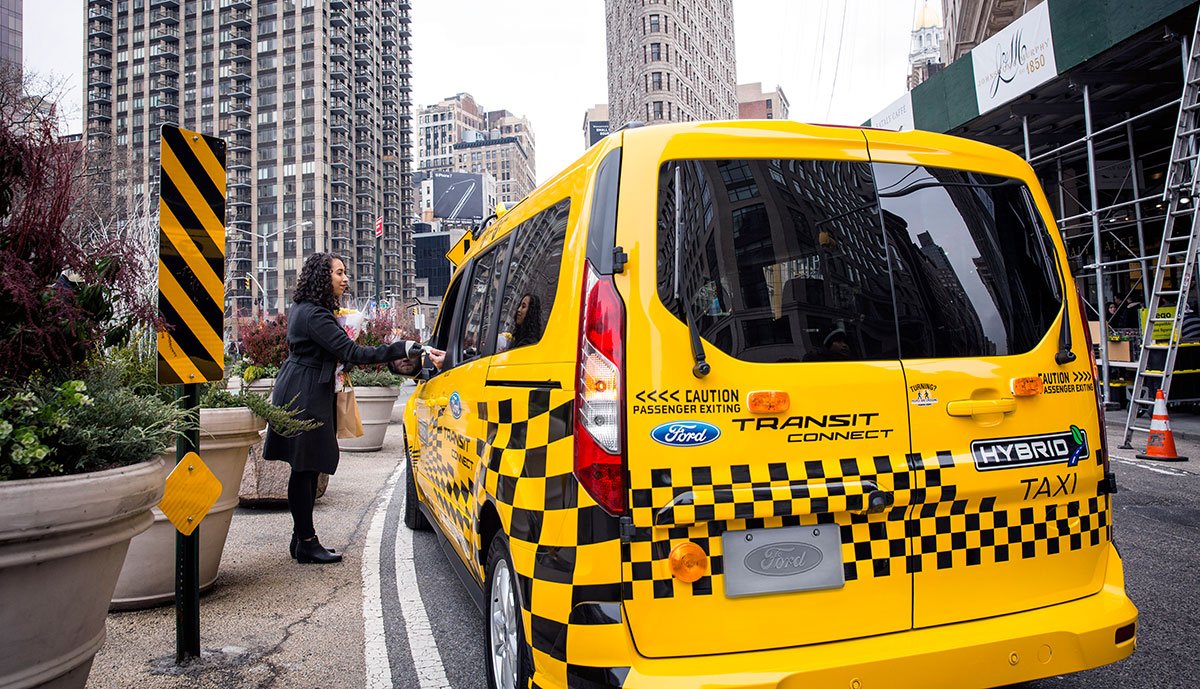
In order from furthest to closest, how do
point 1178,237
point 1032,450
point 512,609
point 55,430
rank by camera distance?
point 1178,237
point 512,609
point 1032,450
point 55,430

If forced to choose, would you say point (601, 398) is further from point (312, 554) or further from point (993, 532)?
point (312, 554)

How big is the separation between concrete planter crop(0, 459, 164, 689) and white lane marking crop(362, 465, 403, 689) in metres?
1.17

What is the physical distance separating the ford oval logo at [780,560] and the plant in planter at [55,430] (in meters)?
1.92

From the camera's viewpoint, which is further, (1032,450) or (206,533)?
(206,533)

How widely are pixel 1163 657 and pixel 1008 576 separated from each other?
5.20 ft

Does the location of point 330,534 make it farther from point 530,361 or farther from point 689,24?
point 689,24

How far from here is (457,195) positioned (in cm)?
9081

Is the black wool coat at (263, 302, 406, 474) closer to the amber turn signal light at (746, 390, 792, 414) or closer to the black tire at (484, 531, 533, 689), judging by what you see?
the black tire at (484, 531, 533, 689)

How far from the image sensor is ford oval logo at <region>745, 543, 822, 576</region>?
2.10 metres

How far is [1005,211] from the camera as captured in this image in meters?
2.63

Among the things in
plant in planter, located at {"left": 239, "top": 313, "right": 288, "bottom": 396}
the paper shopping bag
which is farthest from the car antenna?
plant in planter, located at {"left": 239, "top": 313, "right": 288, "bottom": 396}

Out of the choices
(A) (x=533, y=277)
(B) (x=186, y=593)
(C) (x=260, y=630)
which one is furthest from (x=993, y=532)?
(C) (x=260, y=630)

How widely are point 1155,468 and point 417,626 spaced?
7.67m

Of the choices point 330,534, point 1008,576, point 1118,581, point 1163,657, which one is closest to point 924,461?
point 1008,576
